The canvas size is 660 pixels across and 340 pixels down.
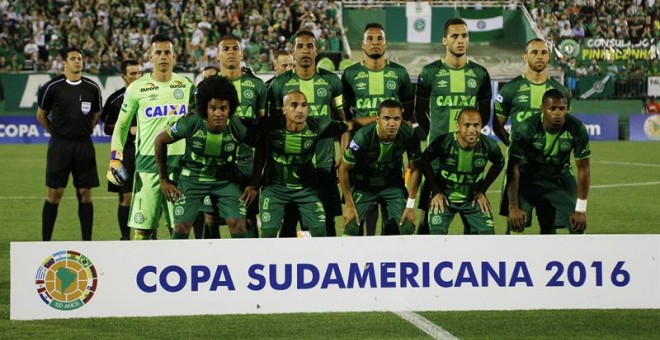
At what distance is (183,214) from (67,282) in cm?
150

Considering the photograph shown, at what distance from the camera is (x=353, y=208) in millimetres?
9672

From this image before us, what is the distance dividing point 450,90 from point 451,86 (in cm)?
4

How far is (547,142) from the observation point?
10.1 metres

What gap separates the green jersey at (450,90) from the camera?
10734mm

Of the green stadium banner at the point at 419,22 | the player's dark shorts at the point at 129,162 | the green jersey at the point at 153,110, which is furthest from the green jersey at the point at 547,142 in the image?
the green stadium banner at the point at 419,22

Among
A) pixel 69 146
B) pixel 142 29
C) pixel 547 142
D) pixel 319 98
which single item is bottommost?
pixel 69 146

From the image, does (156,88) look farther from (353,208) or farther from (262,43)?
(262,43)

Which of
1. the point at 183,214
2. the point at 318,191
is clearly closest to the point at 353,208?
the point at 318,191

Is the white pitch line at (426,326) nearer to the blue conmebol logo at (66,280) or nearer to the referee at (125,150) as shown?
the blue conmebol logo at (66,280)

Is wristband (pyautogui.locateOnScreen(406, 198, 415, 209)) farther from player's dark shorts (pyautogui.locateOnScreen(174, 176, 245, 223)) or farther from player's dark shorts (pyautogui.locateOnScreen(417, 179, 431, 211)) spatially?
player's dark shorts (pyautogui.locateOnScreen(174, 176, 245, 223))

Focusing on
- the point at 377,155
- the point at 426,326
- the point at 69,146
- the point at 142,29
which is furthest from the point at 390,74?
the point at 142,29

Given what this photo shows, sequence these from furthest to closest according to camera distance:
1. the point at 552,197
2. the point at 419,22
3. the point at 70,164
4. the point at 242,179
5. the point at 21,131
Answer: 1. the point at 419,22
2. the point at 21,131
3. the point at 70,164
4. the point at 552,197
5. the point at 242,179

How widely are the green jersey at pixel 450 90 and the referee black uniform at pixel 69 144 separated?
11.3ft

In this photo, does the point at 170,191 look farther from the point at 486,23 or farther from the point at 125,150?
the point at 486,23
